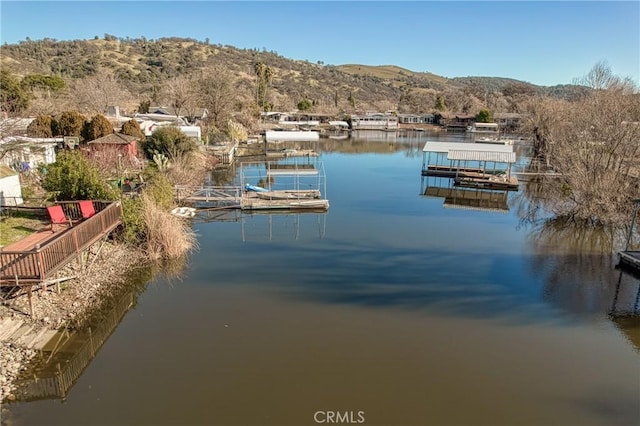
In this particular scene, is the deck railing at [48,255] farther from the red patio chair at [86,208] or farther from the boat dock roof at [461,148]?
the boat dock roof at [461,148]

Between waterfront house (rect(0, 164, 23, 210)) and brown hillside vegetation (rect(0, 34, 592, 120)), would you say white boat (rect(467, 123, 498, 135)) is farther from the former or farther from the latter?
waterfront house (rect(0, 164, 23, 210))

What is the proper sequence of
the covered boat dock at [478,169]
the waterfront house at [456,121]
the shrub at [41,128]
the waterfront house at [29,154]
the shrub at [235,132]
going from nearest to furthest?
the waterfront house at [29,154] < the shrub at [41,128] < the covered boat dock at [478,169] < the shrub at [235,132] < the waterfront house at [456,121]

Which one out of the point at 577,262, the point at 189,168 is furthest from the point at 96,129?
the point at 577,262

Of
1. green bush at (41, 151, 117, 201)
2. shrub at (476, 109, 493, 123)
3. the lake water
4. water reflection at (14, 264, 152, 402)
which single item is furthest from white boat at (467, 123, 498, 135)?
water reflection at (14, 264, 152, 402)

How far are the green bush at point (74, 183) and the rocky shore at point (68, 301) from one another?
104 inches

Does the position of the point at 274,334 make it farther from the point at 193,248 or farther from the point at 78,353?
→ the point at 193,248

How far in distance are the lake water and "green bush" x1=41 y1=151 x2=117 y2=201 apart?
4680 millimetres

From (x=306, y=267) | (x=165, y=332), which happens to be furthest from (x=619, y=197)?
(x=165, y=332)

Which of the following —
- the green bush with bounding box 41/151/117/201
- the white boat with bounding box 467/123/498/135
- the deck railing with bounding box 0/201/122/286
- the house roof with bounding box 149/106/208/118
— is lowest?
the deck railing with bounding box 0/201/122/286

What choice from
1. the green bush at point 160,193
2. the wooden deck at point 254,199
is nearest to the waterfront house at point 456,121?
the wooden deck at point 254,199

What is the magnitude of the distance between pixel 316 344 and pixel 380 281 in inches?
173

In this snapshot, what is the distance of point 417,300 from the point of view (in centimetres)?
1334

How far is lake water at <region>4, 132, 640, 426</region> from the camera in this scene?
8.82 m

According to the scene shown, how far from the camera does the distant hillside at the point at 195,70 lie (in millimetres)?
86500
